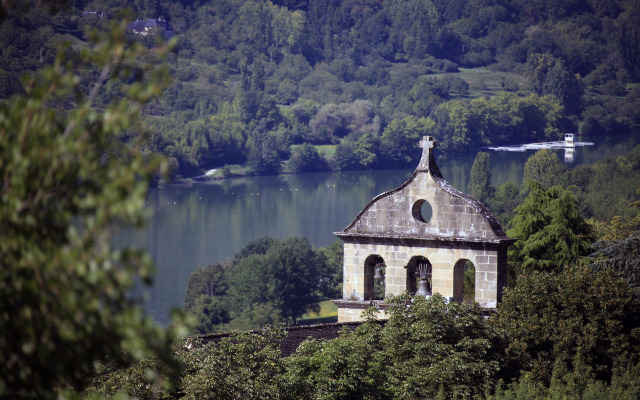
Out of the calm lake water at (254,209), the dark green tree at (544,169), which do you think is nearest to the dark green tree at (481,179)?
the dark green tree at (544,169)

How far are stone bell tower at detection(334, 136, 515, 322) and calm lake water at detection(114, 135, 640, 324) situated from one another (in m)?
61.6

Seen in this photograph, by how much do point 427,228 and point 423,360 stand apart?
4.01 metres

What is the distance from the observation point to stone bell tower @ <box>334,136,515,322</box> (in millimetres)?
21641

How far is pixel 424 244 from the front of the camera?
72.1 feet

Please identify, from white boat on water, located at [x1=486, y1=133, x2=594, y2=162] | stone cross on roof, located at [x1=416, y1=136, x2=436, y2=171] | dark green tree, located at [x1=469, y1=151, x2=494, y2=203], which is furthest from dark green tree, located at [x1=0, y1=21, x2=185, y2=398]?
white boat on water, located at [x1=486, y1=133, x2=594, y2=162]

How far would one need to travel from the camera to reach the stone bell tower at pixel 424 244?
21.6 m

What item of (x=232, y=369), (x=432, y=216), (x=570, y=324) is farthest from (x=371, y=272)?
(x=232, y=369)

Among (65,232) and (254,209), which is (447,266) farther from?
(254,209)

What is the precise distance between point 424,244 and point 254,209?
131 m

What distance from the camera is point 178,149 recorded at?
182 m

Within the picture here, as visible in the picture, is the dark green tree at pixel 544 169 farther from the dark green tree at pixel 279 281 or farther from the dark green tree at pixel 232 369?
the dark green tree at pixel 232 369

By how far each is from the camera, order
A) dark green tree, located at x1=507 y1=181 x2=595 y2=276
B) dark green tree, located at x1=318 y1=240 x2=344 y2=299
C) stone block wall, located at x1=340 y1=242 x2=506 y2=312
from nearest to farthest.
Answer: stone block wall, located at x1=340 y1=242 x2=506 y2=312 → dark green tree, located at x1=507 y1=181 x2=595 y2=276 → dark green tree, located at x1=318 y1=240 x2=344 y2=299

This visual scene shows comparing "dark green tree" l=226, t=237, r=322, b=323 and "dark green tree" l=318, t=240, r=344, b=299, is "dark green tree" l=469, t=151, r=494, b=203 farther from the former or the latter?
"dark green tree" l=226, t=237, r=322, b=323

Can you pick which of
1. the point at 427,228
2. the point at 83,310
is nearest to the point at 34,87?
the point at 83,310
